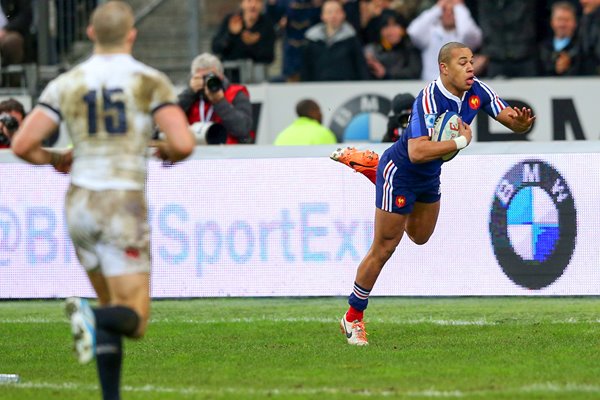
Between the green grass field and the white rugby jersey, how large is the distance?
1.56m

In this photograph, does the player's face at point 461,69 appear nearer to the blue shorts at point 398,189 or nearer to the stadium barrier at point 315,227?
the blue shorts at point 398,189

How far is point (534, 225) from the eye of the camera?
12789mm

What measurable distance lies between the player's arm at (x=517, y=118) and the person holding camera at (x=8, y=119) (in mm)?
6451

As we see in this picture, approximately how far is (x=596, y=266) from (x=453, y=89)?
3.35 metres

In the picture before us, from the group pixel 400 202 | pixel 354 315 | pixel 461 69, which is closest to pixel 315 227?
pixel 354 315

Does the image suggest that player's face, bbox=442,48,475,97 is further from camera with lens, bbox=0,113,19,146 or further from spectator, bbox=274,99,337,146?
camera with lens, bbox=0,113,19,146

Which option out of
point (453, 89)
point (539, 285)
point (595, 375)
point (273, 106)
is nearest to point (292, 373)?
point (595, 375)

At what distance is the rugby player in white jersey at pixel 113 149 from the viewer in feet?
22.7

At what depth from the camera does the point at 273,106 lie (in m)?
18.1

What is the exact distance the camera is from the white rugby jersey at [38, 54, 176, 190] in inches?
274

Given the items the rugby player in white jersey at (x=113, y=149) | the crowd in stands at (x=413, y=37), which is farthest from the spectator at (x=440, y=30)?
the rugby player in white jersey at (x=113, y=149)

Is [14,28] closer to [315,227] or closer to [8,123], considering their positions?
[8,123]

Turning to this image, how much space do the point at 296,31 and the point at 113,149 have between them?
1154 cm

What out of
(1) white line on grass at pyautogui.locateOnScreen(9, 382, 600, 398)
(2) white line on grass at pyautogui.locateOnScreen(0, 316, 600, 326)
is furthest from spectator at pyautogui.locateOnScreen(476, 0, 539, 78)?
(1) white line on grass at pyautogui.locateOnScreen(9, 382, 600, 398)
